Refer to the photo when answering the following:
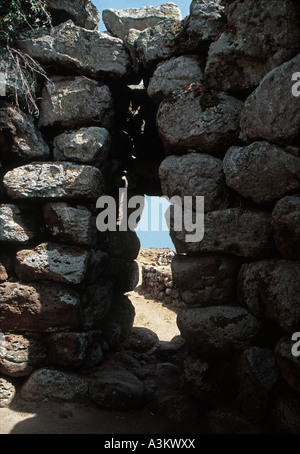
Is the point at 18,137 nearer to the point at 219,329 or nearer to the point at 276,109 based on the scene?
the point at 276,109

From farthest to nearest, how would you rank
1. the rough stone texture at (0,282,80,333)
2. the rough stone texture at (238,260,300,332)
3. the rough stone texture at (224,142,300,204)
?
the rough stone texture at (0,282,80,333) → the rough stone texture at (224,142,300,204) → the rough stone texture at (238,260,300,332)

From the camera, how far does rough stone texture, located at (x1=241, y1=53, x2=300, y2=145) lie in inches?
117

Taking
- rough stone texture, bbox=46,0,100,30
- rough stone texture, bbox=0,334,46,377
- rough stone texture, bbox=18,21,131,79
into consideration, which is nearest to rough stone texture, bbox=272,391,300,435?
rough stone texture, bbox=0,334,46,377

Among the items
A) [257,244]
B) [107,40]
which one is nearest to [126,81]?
[107,40]

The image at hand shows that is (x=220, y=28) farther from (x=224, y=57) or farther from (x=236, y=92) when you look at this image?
(x=236, y=92)

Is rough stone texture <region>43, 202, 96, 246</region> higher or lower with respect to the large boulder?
lower

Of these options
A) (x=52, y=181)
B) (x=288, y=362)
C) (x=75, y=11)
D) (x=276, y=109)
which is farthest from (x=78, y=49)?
(x=288, y=362)

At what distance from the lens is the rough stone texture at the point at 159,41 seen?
425 cm

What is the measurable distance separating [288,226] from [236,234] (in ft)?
2.25

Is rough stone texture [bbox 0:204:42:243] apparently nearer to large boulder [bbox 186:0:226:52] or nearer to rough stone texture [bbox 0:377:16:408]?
rough stone texture [bbox 0:377:16:408]

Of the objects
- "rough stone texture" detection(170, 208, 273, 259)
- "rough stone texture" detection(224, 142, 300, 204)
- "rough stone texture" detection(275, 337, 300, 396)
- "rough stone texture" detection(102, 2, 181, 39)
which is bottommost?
"rough stone texture" detection(275, 337, 300, 396)

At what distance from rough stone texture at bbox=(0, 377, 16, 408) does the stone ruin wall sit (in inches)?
0.9

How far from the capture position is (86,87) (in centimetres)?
462
